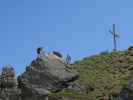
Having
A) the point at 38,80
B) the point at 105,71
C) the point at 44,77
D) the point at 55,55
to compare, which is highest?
the point at 55,55

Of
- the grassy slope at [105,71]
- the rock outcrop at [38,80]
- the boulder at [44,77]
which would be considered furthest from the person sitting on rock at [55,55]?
the grassy slope at [105,71]

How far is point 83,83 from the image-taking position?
5694 centimetres

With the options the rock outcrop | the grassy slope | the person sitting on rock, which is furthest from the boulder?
the grassy slope

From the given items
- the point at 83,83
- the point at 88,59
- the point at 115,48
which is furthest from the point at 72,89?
the point at 115,48

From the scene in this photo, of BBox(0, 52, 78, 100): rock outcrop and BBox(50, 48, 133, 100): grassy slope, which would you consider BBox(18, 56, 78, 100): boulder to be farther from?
BBox(50, 48, 133, 100): grassy slope

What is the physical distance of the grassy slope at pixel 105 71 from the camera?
180 feet

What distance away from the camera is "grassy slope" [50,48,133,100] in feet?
180

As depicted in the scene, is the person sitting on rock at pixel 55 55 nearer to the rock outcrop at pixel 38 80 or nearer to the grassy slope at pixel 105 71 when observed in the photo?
the rock outcrop at pixel 38 80

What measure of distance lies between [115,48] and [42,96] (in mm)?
28468

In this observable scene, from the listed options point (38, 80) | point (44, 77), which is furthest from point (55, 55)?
point (38, 80)

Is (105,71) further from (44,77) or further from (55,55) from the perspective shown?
(44,77)

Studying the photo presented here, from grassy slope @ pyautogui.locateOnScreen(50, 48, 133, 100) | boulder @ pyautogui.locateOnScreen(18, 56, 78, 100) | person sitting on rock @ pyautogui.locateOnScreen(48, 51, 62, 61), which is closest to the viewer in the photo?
boulder @ pyautogui.locateOnScreen(18, 56, 78, 100)

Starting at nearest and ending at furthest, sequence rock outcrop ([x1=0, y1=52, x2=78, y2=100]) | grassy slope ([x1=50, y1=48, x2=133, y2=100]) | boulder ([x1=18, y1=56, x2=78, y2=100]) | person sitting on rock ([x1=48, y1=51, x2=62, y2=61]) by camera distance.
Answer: rock outcrop ([x1=0, y1=52, x2=78, y2=100]), boulder ([x1=18, y1=56, x2=78, y2=100]), grassy slope ([x1=50, y1=48, x2=133, y2=100]), person sitting on rock ([x1=48, y1=51, x2=62, y2=61])

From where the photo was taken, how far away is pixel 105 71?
212ft
